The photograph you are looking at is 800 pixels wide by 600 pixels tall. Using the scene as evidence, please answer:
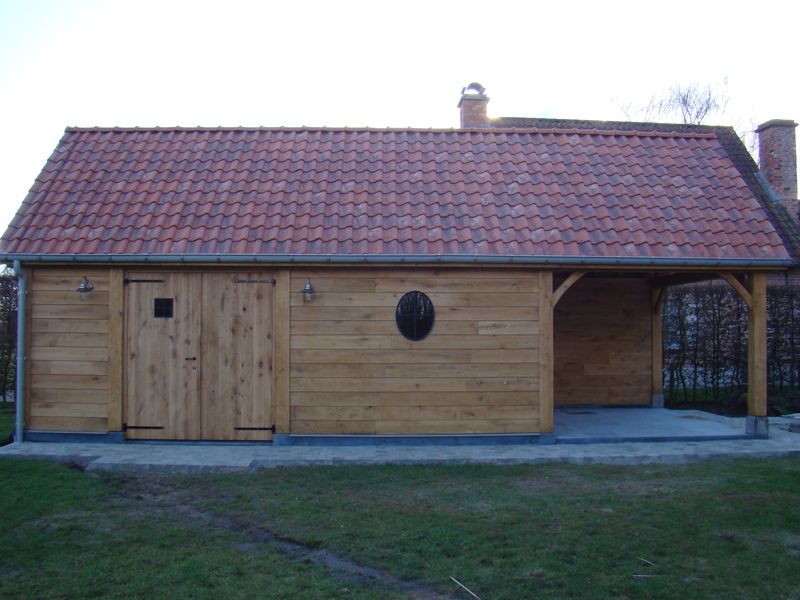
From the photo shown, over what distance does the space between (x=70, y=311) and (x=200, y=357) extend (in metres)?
1.78

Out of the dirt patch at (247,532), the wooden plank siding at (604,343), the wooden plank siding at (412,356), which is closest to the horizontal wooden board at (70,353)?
the dirt patch at (247,532)

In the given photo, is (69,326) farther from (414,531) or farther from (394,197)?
(414,531)

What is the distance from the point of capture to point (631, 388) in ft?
43.1

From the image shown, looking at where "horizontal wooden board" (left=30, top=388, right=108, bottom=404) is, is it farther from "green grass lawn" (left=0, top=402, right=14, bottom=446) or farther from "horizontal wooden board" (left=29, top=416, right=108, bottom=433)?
"green grass lawn" (left=0, top=402, right=14, bottom=446)

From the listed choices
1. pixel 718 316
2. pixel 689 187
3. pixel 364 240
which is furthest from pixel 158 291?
pixel 718 316

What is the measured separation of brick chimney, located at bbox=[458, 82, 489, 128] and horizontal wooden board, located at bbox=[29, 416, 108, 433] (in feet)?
32.0

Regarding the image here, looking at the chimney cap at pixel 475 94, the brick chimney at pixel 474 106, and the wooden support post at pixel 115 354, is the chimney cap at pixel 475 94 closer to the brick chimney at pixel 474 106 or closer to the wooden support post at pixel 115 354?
the brick chimney at pixel 474 106

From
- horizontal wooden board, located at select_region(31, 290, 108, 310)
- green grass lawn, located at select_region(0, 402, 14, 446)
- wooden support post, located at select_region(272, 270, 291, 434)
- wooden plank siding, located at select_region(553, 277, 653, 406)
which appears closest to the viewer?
wooden support post, located at select_region(272, 270, 291, 434)

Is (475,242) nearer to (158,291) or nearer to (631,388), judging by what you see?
(158,291)

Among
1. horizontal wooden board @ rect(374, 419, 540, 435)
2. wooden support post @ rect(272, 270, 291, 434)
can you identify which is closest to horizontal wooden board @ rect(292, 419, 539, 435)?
horizontal wooden board @ rect(374, 419, 540, 435)

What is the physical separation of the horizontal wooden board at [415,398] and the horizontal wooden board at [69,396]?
8.16 ft

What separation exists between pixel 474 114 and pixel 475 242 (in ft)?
22.6

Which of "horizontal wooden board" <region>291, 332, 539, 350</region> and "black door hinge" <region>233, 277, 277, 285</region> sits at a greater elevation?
"black door hinge" <region>233, 277, 277, 285</region>

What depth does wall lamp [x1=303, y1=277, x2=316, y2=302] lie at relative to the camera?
9.53 metres
